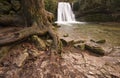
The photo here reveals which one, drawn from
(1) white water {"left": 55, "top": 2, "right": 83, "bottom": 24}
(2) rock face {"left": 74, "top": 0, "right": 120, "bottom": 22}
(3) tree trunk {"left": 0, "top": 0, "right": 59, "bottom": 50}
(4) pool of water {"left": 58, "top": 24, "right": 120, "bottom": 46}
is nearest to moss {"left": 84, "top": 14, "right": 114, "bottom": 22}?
(2) rock face {"left": 74, "top": 0, "right": 120, "bottom": 22}

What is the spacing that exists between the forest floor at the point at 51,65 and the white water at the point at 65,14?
16726 mm

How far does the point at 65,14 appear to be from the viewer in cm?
2367

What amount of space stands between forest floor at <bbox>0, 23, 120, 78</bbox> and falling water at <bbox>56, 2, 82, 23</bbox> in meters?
16.7

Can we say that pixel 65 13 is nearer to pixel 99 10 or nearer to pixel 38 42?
pixel 99 10

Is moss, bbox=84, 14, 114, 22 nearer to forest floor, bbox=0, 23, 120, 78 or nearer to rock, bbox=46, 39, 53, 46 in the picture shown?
forest floor, bbox=0, 23, 120, 78

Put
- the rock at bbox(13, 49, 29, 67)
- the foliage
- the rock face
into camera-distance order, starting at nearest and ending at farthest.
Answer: the rock at bbox(13, 49, 29, 67)
the foliage
the rock face

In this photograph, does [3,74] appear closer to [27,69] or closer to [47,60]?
[27,69]

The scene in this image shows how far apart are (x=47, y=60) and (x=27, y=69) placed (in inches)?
28.4

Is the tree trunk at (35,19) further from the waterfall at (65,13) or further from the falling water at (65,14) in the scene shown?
the waterfall at (65,13)

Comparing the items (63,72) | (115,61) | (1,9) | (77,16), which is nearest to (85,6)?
(77,16)

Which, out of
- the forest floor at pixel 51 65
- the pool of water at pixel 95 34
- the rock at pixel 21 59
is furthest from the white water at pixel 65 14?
the rock at pixel 21 59

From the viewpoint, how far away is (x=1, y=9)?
872 cm

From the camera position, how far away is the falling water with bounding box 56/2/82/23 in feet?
75.7

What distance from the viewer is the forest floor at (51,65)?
5.02 meters
